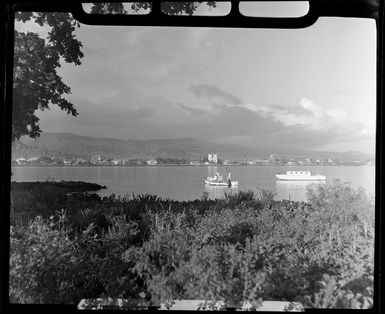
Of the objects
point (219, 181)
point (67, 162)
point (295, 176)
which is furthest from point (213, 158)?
point (67, 162)

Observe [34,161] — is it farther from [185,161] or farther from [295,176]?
[295,176]

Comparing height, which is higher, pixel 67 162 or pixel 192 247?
pixel 67 162

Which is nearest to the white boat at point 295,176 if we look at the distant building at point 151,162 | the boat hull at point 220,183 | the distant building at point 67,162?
the boat hull at point 220,183

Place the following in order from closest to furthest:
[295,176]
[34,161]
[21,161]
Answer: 1. [21,161]
2. [34,161]
3. [295,176]

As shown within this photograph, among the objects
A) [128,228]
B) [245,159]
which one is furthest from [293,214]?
[128,228]

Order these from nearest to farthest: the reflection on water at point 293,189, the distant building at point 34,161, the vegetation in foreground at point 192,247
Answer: the vegetation in foreground at point 192,247 < the distant building at point 34,161 < the reflection on water at point 293,189

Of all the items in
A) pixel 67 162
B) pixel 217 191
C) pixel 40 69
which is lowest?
pixel 217 191

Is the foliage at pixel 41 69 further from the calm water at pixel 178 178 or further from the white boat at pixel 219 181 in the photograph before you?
the white boat at pixel 219 181
